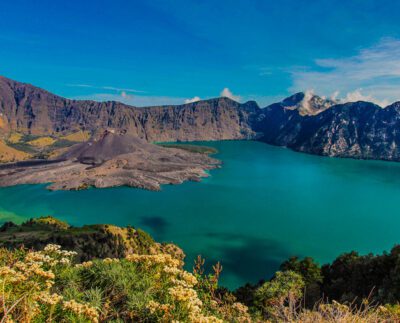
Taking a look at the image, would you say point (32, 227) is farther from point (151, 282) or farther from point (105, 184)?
point (151, 282)

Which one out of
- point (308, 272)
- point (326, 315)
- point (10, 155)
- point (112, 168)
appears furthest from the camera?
point (10, 155)

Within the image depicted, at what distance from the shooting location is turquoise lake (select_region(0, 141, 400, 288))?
4775 cm

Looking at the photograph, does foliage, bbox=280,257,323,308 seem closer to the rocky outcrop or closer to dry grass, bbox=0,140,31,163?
the rocky outcrop

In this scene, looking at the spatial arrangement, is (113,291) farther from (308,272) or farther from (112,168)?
(112,168)

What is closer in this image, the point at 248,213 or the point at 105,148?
the point at 248,213

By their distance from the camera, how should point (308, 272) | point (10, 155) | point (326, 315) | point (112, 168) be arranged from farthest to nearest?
point (10, 155), point (112, 168), point (308, 272), point (326, 315)

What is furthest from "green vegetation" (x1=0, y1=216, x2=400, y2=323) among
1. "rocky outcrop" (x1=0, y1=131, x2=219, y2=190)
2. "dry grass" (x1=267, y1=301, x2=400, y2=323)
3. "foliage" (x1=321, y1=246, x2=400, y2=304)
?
"rocky outcrop" (x1=0, y1=131, x2=219, y2=190)

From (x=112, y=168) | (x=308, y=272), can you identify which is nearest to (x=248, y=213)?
(x=308, y=272)

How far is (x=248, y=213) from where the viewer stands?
2667 inches

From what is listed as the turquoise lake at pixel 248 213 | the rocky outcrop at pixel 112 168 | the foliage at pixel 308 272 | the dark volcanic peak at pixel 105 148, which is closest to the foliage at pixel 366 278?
the foliage at pixel 308 272

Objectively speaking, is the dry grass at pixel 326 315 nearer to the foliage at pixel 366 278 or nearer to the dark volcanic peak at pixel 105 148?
the foliage at pixel 366 278

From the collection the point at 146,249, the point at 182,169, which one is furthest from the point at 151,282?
the point at 182,169

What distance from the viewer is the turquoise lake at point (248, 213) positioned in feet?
157

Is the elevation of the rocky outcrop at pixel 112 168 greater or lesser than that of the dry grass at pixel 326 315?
lesser
